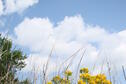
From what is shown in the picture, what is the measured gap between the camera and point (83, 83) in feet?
12.4

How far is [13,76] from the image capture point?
108 inches

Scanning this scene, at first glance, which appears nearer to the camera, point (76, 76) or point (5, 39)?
point (5, 39)

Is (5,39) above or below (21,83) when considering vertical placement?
above

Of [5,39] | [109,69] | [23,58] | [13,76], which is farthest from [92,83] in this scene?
[23,58]

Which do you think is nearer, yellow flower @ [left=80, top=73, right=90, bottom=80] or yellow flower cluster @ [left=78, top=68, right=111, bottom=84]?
yellow flower cluster @ [left=78, top=68, right=111, bottom=84]

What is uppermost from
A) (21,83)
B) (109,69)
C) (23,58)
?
(23,58)

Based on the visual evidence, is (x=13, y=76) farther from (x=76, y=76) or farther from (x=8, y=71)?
(x=76, y=76)

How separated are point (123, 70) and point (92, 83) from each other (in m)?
1.17

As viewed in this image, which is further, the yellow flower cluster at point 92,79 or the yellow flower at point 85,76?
the yellow flower at point 85,76

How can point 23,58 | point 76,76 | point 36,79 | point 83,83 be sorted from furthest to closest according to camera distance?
point 23,58, point 83,83, point 76,76, point 36,79

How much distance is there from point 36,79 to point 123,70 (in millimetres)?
1035

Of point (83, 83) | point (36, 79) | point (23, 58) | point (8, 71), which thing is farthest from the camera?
point (23, 58)

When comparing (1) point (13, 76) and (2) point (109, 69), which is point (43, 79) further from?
(2) point (109, 69)

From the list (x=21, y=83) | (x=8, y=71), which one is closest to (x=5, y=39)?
(x=8, y=71)
